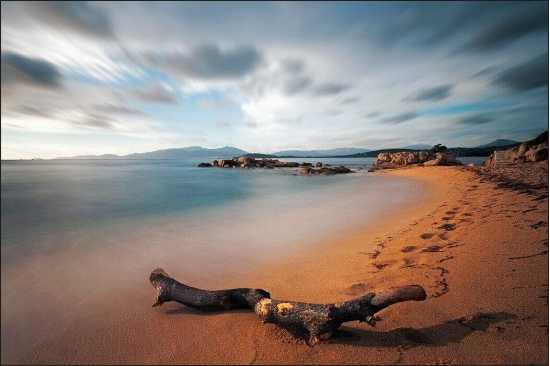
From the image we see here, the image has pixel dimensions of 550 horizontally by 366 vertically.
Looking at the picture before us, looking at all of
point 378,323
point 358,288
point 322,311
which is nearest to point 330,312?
point 322,311

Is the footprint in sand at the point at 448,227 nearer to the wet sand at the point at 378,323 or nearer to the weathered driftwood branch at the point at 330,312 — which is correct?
the wet sand at the point at 378,323

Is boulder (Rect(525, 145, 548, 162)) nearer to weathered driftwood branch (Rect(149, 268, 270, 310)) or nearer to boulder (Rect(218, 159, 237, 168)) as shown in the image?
weathered driftwood branch (Rect(149, 268, 270, 310))

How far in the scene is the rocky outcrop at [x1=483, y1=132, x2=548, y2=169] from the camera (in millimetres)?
24828

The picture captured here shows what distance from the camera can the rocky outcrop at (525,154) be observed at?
2483cm

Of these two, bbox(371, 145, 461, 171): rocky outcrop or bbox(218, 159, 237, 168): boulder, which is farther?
bbox(218, 159, 237, 168): boulder

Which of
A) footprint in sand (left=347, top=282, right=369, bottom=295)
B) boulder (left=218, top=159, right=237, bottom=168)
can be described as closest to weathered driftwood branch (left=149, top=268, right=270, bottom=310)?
footprint in sand (left=347, top=282, right=369, bottom=295)

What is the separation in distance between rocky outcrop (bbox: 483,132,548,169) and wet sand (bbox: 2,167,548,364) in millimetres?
28650

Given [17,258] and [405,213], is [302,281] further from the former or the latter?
[405,213]

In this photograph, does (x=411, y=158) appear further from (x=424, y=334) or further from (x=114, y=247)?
(x=114, y=247)

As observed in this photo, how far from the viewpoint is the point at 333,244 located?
A: 606 centimetres

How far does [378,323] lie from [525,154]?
35500 millimetres

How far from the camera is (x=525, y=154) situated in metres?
26.3

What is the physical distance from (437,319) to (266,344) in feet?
6.41

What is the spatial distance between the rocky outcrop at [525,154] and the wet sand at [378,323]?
94.0 feet
